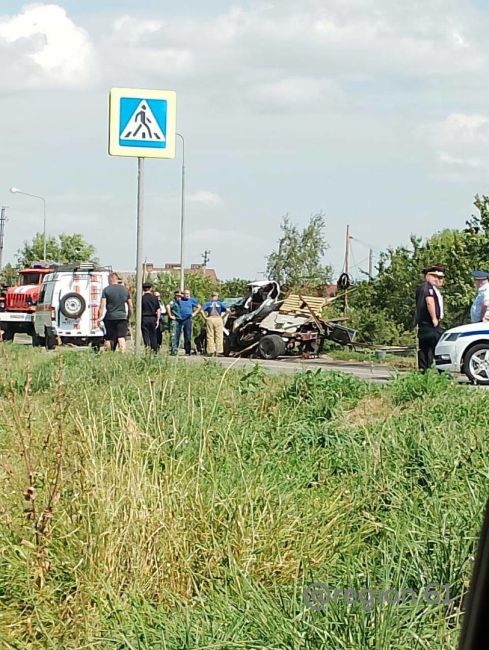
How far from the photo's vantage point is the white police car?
16.3 m

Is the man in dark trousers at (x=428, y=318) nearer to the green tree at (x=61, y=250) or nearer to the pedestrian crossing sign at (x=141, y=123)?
the pedestrian crossing sign at (x=141, y=123)

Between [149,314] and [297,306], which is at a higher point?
[297,306]

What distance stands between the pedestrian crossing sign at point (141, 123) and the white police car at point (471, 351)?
5943 mm

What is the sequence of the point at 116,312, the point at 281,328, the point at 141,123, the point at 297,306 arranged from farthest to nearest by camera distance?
the point at 297,306
the point at 281,328
the point at 116,312
the point at 141,123

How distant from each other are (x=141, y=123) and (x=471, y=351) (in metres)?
6.54

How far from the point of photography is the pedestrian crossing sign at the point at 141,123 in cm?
1230

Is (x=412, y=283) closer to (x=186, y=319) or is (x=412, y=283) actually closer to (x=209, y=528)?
(x=186, y=319)

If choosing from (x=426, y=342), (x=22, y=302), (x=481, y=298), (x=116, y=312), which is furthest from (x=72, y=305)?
(x=426, y=342)

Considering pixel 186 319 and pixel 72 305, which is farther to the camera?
pixel 72 305

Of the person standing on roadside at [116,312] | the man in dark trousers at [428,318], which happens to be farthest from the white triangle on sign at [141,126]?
the person standing on roadside at [116,312]

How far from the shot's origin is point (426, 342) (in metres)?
13.9

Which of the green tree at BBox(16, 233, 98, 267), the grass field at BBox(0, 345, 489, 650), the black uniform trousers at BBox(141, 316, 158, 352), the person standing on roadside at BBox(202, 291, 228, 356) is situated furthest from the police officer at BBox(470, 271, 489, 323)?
the green tree at BBox(16, 233, 98, 267)

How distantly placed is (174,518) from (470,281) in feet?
72.3

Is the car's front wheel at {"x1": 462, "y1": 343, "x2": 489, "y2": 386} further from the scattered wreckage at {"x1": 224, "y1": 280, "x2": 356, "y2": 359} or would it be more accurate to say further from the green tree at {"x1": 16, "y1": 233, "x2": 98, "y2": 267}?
the green tree at {"x1": 16, "y1": 233, "x2": 98, "y2": 267}
